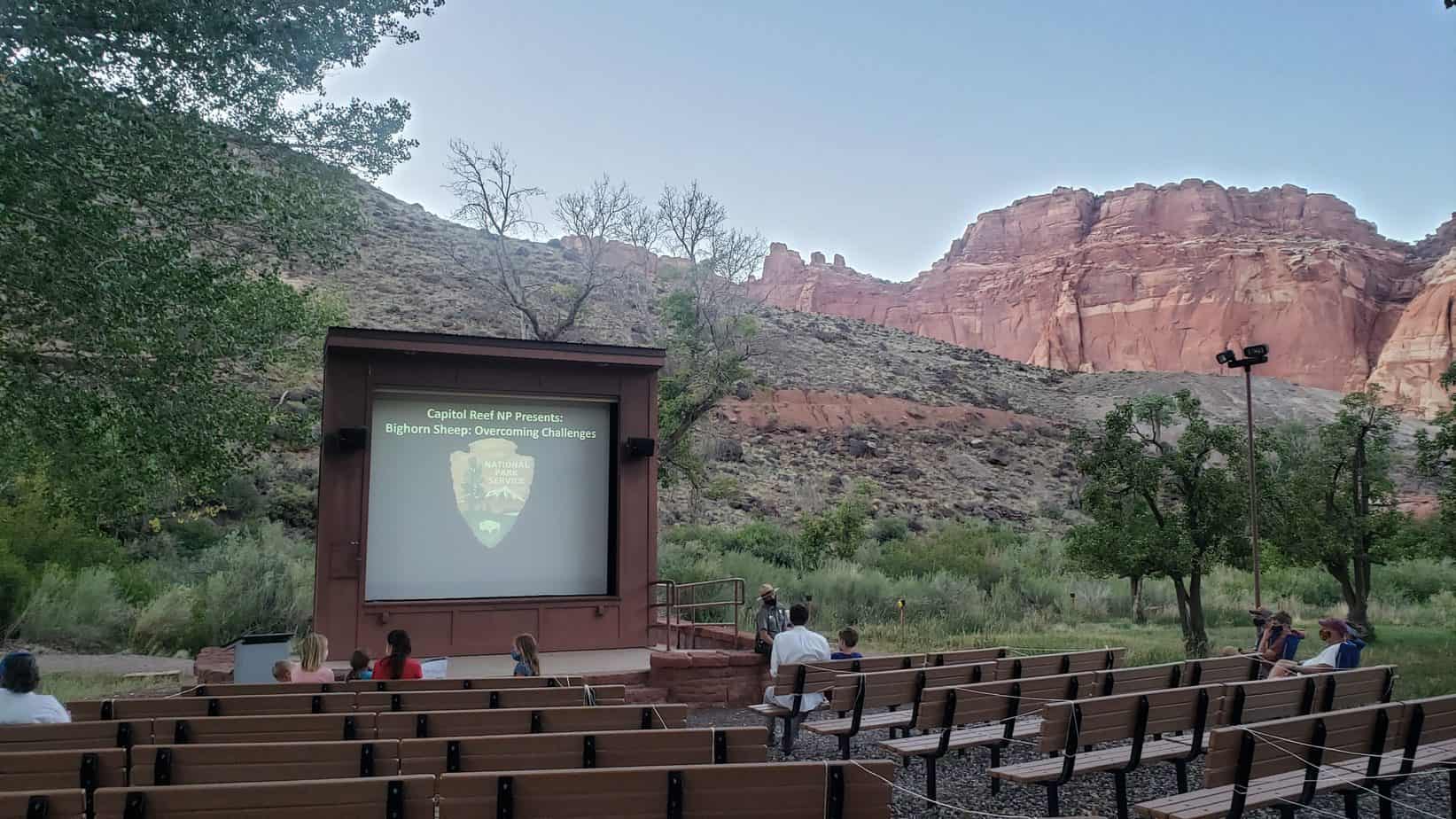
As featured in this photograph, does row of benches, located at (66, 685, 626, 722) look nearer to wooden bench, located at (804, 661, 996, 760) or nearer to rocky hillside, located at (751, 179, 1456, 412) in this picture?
wooden bench, located at (804, 661, 996, 760)

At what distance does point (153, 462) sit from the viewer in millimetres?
12359

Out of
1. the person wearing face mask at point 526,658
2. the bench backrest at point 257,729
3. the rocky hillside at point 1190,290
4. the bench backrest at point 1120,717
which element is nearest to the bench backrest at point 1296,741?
the bench backrest at point 1120,717

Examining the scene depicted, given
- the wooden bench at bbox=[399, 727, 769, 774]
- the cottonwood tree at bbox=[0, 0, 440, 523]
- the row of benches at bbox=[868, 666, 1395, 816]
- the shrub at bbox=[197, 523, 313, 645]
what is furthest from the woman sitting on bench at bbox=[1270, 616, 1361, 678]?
the shrub at bbox=[197, 523, 313, 645]

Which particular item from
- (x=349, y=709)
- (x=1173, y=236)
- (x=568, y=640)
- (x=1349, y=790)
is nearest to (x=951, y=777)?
(x=1349, y=790)

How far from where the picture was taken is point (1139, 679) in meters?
7.85

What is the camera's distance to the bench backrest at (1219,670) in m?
8.16

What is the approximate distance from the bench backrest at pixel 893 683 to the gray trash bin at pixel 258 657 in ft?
18.6

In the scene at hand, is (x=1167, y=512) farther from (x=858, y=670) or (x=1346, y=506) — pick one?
(x=858, y=670)

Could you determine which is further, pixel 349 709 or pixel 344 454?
pixel 344 454

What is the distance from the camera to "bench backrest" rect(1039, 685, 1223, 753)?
562 cm

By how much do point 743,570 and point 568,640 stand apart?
9209 mm

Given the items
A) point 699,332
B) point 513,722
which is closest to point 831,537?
point 699,332

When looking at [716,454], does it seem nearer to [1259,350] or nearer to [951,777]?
[1259,350]

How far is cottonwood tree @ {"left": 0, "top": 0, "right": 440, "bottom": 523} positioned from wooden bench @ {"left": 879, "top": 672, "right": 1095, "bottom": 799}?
9.14 metres
